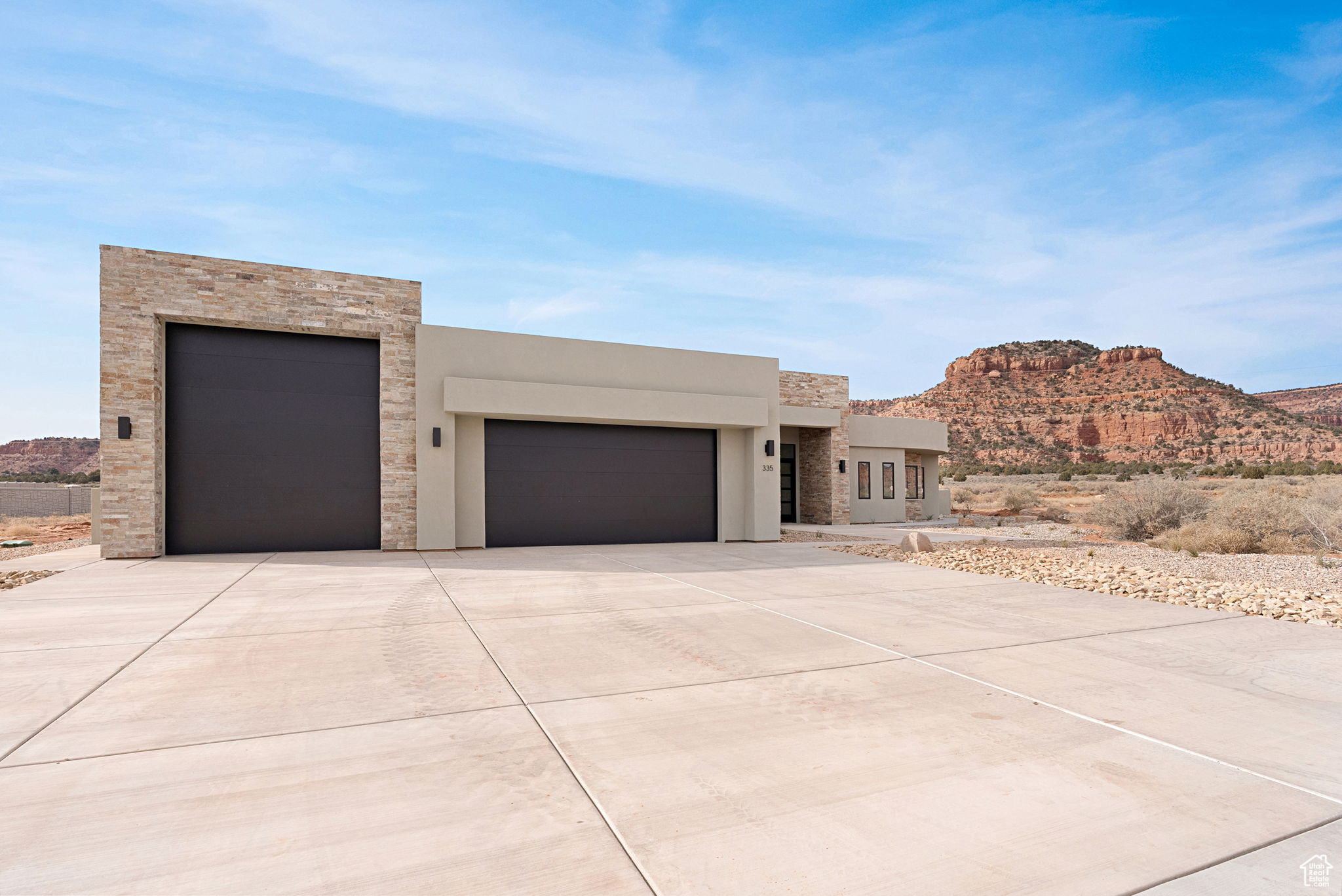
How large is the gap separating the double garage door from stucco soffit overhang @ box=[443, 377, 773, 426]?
0.79 m

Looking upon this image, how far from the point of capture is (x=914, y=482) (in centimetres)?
2453

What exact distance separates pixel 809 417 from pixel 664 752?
1686 cm

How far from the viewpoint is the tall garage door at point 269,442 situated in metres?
12.1

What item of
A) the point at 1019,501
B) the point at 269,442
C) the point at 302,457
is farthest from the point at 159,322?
the point at 1019,501

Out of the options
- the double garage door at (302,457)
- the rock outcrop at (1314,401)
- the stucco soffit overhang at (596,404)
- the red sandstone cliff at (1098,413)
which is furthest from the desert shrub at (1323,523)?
the rock outcrop at (1314,401)

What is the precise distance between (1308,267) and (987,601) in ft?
84.5

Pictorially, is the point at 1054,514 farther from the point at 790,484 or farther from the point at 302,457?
the point at 302,457

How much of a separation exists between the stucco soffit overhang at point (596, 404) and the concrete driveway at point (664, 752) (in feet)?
22.1

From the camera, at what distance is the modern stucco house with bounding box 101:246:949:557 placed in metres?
11.5

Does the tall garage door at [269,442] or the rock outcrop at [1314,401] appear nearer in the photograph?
the tall garage door at [269,442]

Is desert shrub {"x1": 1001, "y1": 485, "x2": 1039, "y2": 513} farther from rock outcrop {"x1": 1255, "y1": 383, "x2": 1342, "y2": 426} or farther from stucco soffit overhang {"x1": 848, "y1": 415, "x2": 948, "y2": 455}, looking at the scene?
rock outcrop {"x1": 1255, "y1": 383, "x2": 1342, "y2": 426}

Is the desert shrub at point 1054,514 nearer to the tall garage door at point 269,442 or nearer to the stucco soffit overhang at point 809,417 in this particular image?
the stucco soffit overhang at point 809,417

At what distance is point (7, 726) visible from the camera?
3664mm

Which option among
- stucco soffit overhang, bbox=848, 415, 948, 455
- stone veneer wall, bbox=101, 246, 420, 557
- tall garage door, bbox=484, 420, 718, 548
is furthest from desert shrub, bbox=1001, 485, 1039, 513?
stone veneer wall, bbox=101, 246, 420, 557
